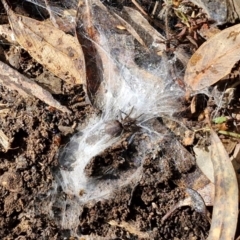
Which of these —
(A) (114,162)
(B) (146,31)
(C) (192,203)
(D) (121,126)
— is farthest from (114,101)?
(C) (192,203)

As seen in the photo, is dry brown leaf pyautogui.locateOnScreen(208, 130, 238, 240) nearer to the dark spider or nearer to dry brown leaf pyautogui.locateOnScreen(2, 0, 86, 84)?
the dark spider

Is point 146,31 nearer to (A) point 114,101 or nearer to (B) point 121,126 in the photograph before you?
(A) point 114,101

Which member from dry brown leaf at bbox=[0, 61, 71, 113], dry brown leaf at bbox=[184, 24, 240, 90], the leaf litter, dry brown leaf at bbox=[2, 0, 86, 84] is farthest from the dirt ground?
dry brown leaf at bbox=[184, 24, 240, 90]

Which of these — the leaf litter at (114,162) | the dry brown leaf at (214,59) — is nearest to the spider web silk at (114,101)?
the leaf litter at (114,162)

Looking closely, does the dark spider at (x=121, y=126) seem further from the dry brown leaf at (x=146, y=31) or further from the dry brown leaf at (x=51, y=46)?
the dry brown leaf at (x=146, y=31)

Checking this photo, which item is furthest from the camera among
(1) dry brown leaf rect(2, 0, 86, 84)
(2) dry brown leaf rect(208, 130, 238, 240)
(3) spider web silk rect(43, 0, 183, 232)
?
(1) dry brown leaf rect(2, 0, 86, 84)

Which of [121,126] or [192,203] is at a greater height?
[121,126]

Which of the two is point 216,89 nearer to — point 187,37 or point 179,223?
point 187,37
